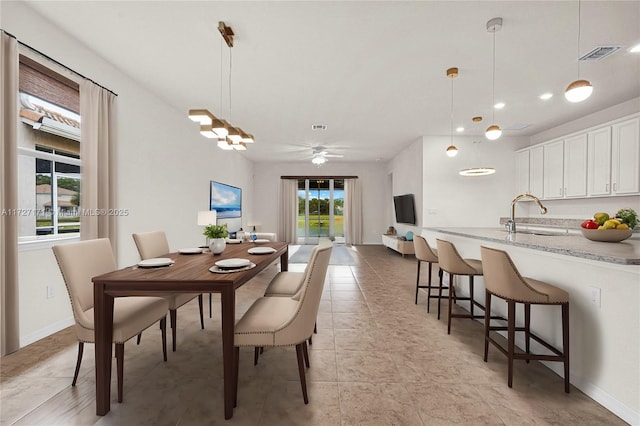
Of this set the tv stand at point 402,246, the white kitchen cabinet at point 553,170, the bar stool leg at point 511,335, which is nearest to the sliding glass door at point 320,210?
the tv stand at point 402,246

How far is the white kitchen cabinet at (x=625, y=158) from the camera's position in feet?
12.1

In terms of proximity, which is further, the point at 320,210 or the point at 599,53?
the point at 320,210

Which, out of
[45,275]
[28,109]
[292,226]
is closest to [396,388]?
[45,275]

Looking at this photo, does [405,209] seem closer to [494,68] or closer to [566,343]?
[494,68]

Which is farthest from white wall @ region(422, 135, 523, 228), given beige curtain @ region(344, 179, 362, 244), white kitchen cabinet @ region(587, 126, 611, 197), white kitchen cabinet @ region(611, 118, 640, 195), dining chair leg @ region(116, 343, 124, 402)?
dining chair leg @ region(116, 343, 124, 402)

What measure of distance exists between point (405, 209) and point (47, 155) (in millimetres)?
6420

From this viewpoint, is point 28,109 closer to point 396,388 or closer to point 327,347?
point 327,347

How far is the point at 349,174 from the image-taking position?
923 cm

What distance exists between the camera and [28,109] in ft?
7.98

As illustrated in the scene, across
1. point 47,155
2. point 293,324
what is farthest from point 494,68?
point 47,155

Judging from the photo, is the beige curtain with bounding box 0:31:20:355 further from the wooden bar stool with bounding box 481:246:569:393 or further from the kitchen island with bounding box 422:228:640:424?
the kitchen island with bounding box 422:228:640:424

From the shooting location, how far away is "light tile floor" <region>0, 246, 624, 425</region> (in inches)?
60.7

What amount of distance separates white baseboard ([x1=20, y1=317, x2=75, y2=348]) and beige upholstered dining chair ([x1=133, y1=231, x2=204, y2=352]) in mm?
1111

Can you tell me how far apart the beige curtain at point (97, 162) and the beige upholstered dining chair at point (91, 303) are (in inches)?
42.0
